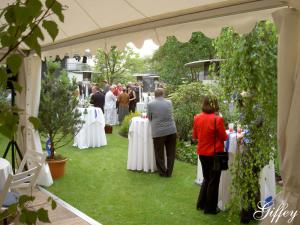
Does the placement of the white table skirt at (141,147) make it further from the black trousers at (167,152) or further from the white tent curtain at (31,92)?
the white tent curtain at (31,92)

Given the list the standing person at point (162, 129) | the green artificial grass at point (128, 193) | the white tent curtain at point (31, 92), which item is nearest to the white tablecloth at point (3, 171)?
the green artificial grass at point (128, 193)

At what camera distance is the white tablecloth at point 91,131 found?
8539 millimetres

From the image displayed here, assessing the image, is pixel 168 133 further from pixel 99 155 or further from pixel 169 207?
pixel 99 155

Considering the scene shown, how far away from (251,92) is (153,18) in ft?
4.28

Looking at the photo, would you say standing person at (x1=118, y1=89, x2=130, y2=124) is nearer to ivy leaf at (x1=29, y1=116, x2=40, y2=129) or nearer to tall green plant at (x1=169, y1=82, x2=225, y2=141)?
tall green plant at (x1=169, y1=82, x2=225, y2=141)

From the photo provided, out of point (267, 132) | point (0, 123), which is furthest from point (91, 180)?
point (0, 123)

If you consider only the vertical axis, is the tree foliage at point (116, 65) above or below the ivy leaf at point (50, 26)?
above

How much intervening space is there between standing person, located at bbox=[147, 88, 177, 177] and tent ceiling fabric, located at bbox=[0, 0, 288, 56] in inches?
73.3

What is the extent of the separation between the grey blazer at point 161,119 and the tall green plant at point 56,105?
1502mm

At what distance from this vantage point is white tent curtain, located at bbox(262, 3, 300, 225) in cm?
182

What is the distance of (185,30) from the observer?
3066mm

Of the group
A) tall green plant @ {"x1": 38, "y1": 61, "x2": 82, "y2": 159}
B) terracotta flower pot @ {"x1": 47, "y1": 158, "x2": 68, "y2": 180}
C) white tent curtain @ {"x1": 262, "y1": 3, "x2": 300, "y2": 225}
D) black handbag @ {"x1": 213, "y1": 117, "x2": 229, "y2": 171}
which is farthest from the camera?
terracotta flower pot @ {"x1": 47, "y1": 158, "x2": 68, "y2": 180}

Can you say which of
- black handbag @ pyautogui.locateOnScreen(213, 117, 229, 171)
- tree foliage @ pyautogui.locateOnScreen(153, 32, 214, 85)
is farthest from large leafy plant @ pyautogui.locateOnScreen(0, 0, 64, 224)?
tree foliage @ pyautogui.locateOnScreen(153, 32, 214, 85)

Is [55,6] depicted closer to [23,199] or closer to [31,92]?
[23,199]
